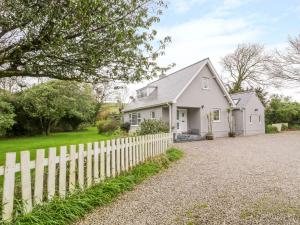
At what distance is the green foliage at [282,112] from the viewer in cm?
2869

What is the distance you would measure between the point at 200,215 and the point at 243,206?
0.93m

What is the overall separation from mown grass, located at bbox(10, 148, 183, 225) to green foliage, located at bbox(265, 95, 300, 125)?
28.7m

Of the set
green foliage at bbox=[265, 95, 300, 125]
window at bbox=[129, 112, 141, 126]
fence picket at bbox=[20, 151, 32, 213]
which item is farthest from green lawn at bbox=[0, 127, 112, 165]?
green foliage at bbox=[265, 95, 300, 125]

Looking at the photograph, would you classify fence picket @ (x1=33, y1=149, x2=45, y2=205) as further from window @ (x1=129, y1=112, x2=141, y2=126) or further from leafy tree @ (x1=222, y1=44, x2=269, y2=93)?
leafy tree @ (x1=222, y1=44, x2=269, y2=93)

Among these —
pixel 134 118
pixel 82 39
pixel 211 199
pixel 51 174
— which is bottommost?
pixel 211 199

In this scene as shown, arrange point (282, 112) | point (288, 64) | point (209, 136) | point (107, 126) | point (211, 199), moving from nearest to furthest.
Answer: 1. point (211, 199)
2. point (209, 136)
3. point (107, 126)
4. point (288, 64)
5. point (282, 112)

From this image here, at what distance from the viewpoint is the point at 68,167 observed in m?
5.00

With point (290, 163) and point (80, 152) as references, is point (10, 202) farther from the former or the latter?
point (290, 163)

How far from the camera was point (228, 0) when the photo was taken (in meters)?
9.76

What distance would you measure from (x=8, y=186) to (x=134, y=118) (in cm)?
2130

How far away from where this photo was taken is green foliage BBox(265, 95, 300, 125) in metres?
28.7

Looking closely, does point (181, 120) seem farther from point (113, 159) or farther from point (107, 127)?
point (113, 159)

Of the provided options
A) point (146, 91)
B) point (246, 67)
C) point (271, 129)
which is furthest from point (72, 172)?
point (246, 67)

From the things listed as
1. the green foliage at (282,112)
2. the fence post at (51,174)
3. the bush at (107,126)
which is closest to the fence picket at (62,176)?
the fence post at (51,174)
